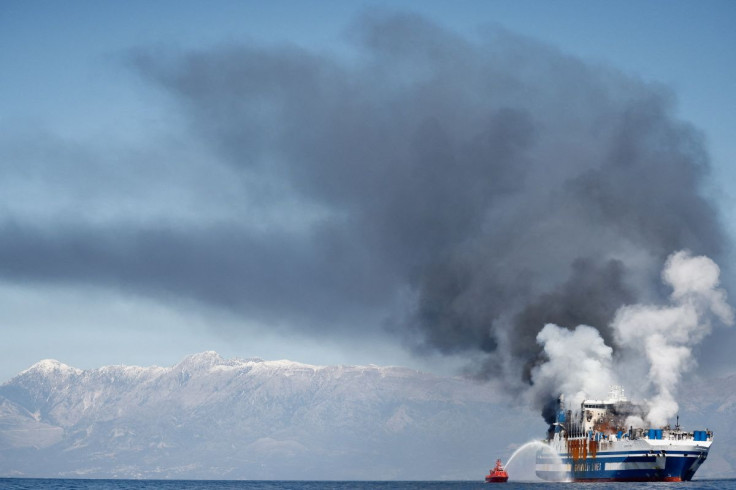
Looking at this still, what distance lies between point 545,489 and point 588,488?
8.85m

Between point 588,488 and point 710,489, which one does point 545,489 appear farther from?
point 710,489

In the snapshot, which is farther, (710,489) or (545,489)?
(545,489)

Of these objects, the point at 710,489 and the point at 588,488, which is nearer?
the point at 710,489

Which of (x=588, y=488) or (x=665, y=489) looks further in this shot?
(x=588, y=488)

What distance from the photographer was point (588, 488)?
197 meters

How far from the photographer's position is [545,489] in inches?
7805

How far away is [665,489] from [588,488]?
2476 cm

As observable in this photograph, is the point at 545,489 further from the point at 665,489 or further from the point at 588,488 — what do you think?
the point at 665,489

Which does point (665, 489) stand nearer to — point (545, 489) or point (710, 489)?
point (710, 489)

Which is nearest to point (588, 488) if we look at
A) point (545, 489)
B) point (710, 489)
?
point (545, 489)

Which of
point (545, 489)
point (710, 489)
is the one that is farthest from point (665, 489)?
point (545, 489)

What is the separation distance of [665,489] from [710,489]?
15087mm

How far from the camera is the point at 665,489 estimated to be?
6885 inches
